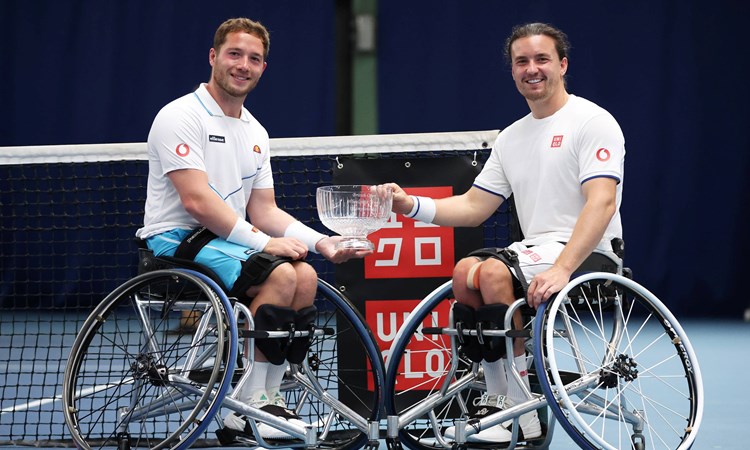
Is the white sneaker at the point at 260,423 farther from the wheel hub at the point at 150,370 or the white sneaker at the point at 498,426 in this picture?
the white sneaker at the point at 498,426

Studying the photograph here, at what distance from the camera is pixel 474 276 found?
3082 mm

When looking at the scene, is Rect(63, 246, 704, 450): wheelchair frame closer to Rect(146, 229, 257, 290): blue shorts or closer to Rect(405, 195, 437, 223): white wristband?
Rect(146, 229, 257, 290): blue shorts

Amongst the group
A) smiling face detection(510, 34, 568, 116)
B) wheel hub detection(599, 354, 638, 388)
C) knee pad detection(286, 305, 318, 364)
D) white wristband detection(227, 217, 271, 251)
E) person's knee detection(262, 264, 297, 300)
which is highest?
smiling face detection(510, 34, 568, 116)

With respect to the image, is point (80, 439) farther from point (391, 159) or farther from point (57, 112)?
point (57, 112)

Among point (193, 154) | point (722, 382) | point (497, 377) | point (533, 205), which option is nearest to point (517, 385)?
point (497, 377)

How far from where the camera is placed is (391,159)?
3832 mm

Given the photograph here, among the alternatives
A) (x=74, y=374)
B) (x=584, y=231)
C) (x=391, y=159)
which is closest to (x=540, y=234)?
(x=584, y=231)

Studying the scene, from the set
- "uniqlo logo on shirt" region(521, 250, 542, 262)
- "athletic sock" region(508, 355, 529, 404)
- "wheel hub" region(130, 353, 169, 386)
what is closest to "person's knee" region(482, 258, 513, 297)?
"uniqlo logo on shirt" region(521, 250, 542, 262)

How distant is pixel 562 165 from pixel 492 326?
61cm

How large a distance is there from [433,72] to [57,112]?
3293mm

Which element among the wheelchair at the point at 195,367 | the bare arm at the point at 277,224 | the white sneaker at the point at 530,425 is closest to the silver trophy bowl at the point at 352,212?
the bare arm at the point at 277,224

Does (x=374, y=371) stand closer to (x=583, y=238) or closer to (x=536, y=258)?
(x=536, y=258)

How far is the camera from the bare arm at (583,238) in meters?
2.88

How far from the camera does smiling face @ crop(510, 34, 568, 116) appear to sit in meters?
3.35
